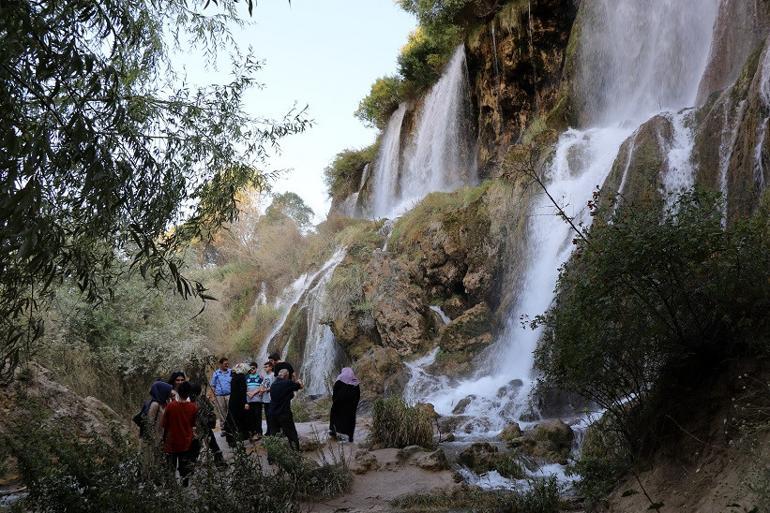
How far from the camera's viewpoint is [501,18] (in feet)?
72.0

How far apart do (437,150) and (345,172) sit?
1013cm

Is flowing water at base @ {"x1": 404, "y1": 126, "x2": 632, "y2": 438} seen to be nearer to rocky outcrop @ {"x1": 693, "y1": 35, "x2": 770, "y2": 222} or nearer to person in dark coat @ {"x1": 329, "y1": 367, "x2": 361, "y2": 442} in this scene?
rocky outcrop @ {"x1": 693, "y1": 35, "x2": 770, "y2": 222}

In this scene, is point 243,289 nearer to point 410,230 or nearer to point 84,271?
point 410,230

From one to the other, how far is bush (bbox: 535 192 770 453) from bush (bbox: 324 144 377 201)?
28.8 meters

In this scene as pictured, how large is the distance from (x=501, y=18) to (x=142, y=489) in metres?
20.6

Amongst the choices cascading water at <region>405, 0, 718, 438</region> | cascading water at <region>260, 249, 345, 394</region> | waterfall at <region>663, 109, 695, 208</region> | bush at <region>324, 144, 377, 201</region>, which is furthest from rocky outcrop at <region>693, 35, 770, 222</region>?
bush at <region>324, 144, 377, 201</region>

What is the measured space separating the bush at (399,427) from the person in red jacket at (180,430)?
11.7 feet

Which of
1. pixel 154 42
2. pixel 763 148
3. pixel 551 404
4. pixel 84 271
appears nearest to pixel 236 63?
pixel 154 42

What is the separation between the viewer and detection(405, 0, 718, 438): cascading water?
13445 mm

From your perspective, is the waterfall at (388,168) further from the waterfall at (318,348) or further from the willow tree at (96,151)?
the willow tree at (96,151)

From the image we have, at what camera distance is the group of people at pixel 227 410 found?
6922 mm

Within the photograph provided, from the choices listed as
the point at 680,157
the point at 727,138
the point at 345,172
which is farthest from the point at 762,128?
the point at 345,172

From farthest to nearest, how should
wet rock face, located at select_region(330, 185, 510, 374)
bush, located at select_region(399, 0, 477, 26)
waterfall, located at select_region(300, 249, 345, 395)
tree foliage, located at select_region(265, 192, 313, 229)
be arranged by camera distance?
tree foliage, located at select_region(265, 192, 313, 229) → bush, located at select_region(399, 0, 477, 26) → waterfall, located at select_region(300, 249, 345, 395) → wet rock face, located at select_region(330, 185, 510, 374)

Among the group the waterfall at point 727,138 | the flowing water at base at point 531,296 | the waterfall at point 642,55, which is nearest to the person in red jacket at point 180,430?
the flowing water at base at point 531,296
